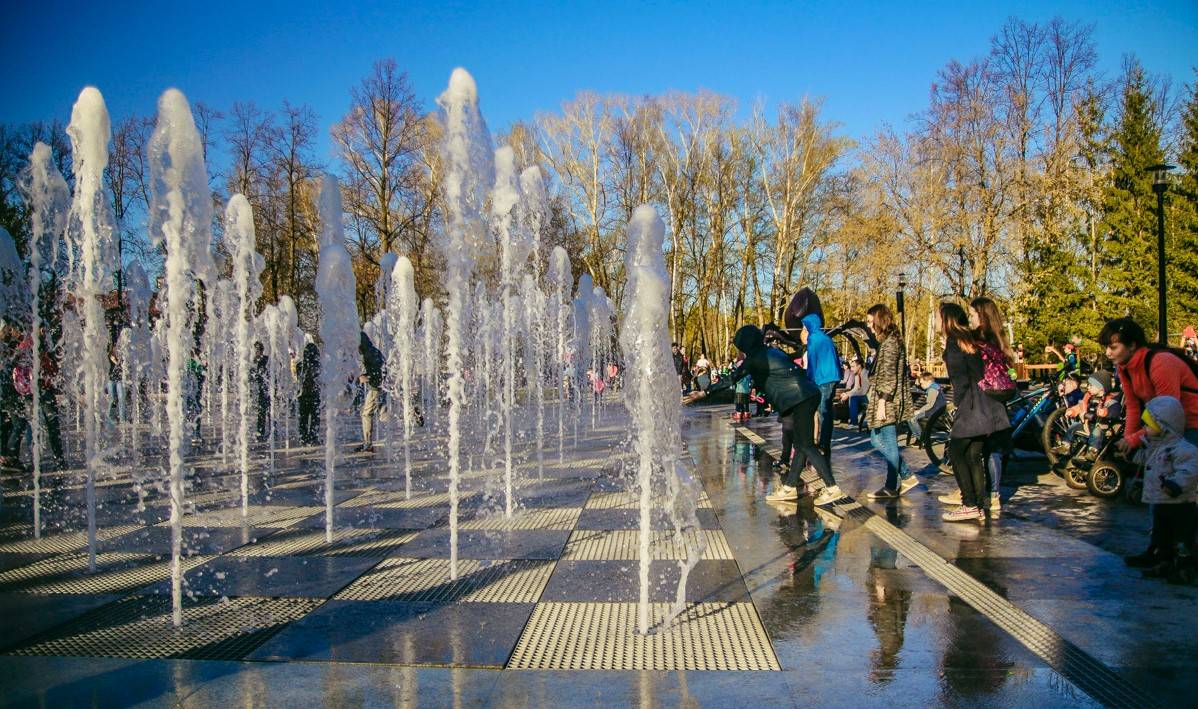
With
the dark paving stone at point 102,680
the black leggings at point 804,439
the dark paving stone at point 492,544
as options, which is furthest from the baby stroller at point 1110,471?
the dark paving stone at point 102,680

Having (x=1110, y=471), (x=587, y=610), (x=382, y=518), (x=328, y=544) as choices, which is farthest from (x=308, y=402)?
(x=1110, y=471)

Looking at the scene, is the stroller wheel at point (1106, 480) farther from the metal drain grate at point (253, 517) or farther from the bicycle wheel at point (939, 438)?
the metal drain grate at point (253, 517)

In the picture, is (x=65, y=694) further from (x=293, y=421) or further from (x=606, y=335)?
(x=606, y=335)

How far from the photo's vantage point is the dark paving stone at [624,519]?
6617 mm

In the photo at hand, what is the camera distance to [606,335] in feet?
110

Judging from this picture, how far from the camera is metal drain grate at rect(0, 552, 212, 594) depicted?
4.86m

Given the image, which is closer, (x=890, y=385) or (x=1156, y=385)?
(x=1156, y=385)

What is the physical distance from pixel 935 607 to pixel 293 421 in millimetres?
17721

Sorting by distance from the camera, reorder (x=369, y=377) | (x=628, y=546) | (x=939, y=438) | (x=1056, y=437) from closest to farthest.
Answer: (x=628, y=546) → (x=1056, y=437) → (x=369, y=377) → (x=939, y=438)

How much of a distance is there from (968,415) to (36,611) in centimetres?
644

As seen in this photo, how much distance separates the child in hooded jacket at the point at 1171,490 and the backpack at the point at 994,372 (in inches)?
56.9

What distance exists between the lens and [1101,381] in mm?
8305

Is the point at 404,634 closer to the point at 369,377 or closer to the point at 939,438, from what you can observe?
the point at 369,377

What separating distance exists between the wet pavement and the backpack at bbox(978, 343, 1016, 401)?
3.54 ft
